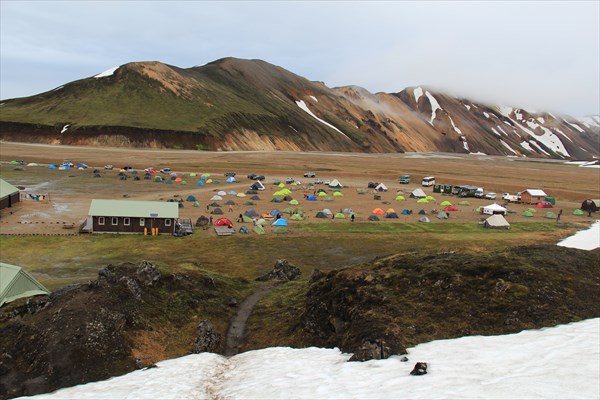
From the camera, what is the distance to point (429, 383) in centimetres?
1511

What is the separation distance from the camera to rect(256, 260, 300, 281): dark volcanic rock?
39156 millimetres

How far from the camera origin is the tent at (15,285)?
98.5 ft

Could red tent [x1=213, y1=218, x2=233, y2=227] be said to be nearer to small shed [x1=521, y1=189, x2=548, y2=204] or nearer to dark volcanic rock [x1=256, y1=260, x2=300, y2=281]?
dark volcanic rock [x1=256, y1=260, x2=300, y2=281]

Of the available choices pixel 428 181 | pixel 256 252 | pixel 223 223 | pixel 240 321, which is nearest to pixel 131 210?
pixel 223 223

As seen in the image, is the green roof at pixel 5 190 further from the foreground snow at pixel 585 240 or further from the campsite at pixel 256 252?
the foreground snow at pixel 585 240

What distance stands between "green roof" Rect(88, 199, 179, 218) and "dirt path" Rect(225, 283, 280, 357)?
2421 cm

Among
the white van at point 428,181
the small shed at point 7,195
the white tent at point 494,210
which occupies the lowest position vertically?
the white tent at point 494,210

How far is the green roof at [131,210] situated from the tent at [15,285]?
79.4ft

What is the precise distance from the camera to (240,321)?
29.8m

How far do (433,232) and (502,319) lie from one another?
4061 cm

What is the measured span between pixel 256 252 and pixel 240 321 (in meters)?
19.4

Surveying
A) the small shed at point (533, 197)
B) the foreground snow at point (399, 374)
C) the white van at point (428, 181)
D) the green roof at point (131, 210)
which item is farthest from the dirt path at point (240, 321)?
the white van at point (428, 181)

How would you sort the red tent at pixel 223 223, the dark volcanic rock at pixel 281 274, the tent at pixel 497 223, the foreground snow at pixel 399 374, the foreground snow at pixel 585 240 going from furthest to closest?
the tent at pixel 497 223
the red tent at pixel 223 223
the foreground snow at pixel 585 240
the dark volcanic rock at pixel 281 274
the foreground snow at pixel 399 374

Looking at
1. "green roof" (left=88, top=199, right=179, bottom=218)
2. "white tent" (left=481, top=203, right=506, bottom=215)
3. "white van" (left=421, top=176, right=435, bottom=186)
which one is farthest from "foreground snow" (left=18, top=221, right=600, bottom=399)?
"white van" (left=421, top=176, right=435, bottom=186)
